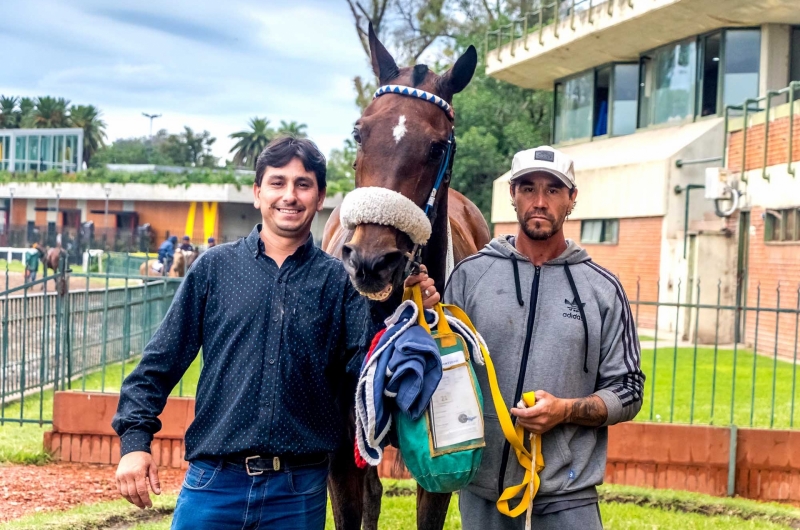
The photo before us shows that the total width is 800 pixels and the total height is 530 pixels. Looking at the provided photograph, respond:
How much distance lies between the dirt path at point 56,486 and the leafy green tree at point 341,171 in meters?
32.2

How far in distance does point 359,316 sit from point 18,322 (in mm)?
6883

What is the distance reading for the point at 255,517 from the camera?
2.86 metres

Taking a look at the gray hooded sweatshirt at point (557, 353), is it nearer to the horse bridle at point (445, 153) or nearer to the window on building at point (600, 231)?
the horse bridle at point (445, 153)

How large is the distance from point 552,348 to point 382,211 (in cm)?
82

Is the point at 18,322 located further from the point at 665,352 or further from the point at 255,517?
the point at 665,352

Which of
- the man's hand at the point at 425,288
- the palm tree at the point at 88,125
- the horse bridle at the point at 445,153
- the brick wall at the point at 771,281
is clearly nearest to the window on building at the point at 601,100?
the brick wall at the point at 771,281

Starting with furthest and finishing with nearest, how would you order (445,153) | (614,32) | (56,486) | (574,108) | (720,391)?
1. (574,108)
2. (614,32)
3. (720,391)
4. (56,486)
5. (445,153)

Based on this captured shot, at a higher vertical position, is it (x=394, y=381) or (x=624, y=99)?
(x=624, y=99)

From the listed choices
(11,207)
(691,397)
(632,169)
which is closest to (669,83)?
(632,169)

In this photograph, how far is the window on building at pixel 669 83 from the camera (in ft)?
65.4

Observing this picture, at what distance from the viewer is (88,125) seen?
252 ft

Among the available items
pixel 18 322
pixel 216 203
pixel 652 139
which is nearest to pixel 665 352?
pixel 652 139

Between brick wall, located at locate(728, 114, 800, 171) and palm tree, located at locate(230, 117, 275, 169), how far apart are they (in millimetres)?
64557

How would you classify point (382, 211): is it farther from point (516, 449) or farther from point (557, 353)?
point (516, 449)
